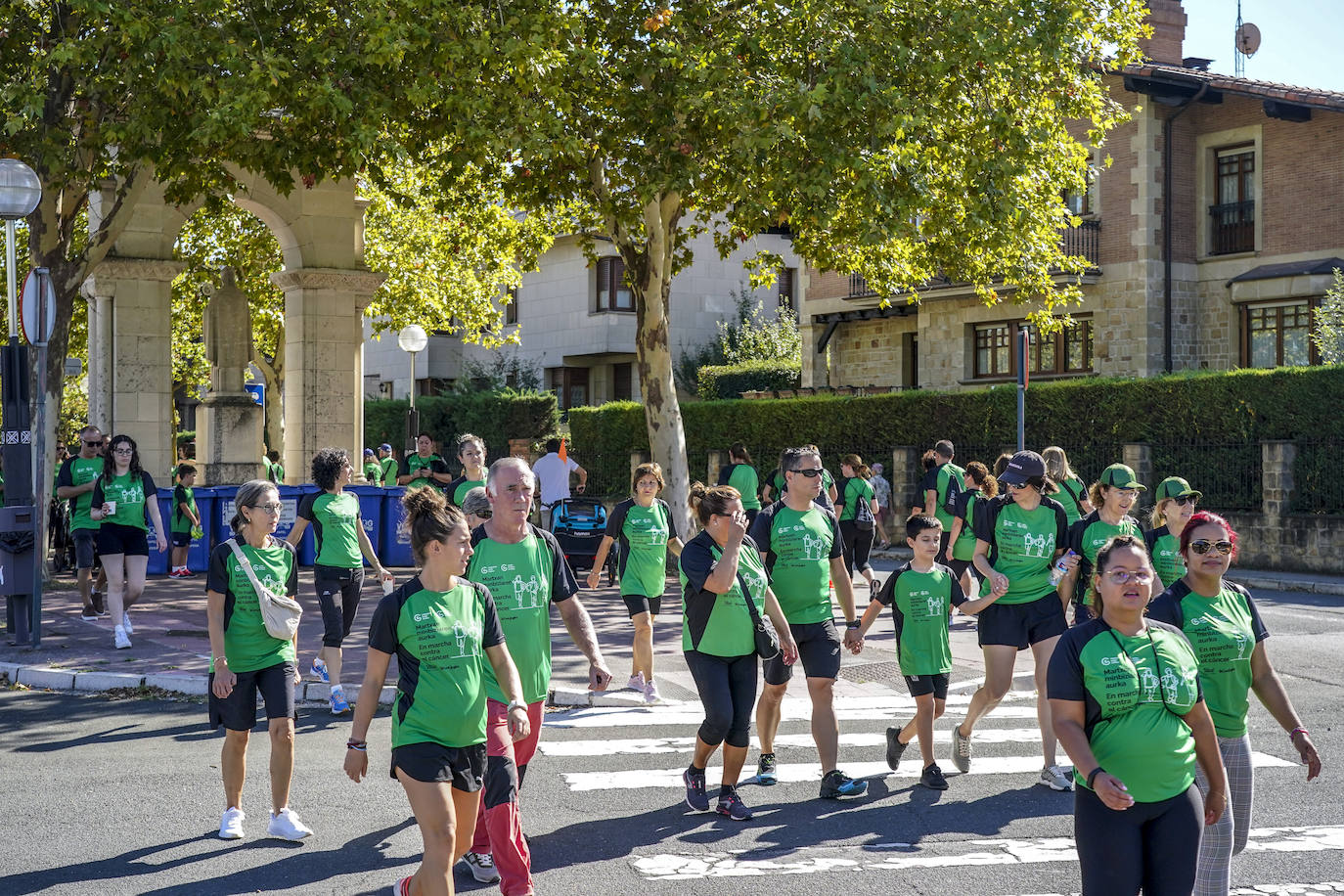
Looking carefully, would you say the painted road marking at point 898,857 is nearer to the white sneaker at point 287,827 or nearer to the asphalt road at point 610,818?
the asphalt road at point 610,818

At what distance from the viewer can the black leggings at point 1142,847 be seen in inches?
167

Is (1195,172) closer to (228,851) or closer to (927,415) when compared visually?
(927,415)

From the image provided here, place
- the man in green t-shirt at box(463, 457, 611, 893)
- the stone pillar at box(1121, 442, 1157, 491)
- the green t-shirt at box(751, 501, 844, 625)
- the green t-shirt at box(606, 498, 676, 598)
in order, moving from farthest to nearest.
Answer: the stone pillar at box(1121, 442, 1157, 491) < the green t-shirt at box(606, 498, 676, 598) < the green t-shirt at box(751, 501, 844, 625) < the man in green t-shirt at box(463, 457, 611, 893)

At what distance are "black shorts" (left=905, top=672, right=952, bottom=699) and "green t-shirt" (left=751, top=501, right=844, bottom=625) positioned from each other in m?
0.73

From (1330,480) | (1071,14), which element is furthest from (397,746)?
(1330,480)

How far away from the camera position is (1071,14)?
1661 centimetres

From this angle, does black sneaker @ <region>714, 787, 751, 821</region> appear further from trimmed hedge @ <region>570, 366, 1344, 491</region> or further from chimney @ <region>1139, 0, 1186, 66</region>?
chimney @ <region>1139, 0, 1186, 66</region>

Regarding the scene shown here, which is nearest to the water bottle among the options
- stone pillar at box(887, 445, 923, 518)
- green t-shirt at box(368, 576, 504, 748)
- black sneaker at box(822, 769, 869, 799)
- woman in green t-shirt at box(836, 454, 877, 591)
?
black sneaker at box(822, 769, 869, 799)

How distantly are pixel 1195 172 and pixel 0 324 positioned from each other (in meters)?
27.0

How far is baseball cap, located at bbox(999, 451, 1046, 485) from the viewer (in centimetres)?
809

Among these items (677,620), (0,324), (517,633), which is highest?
(0,324)

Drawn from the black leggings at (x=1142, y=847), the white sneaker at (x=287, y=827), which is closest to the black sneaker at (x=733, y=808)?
the white sneaker at (x=287, y=827)

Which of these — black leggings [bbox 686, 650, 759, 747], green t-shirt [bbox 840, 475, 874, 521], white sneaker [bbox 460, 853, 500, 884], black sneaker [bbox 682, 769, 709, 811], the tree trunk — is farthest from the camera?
the tree trunk

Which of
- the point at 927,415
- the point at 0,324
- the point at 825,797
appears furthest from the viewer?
the point at 0,324
